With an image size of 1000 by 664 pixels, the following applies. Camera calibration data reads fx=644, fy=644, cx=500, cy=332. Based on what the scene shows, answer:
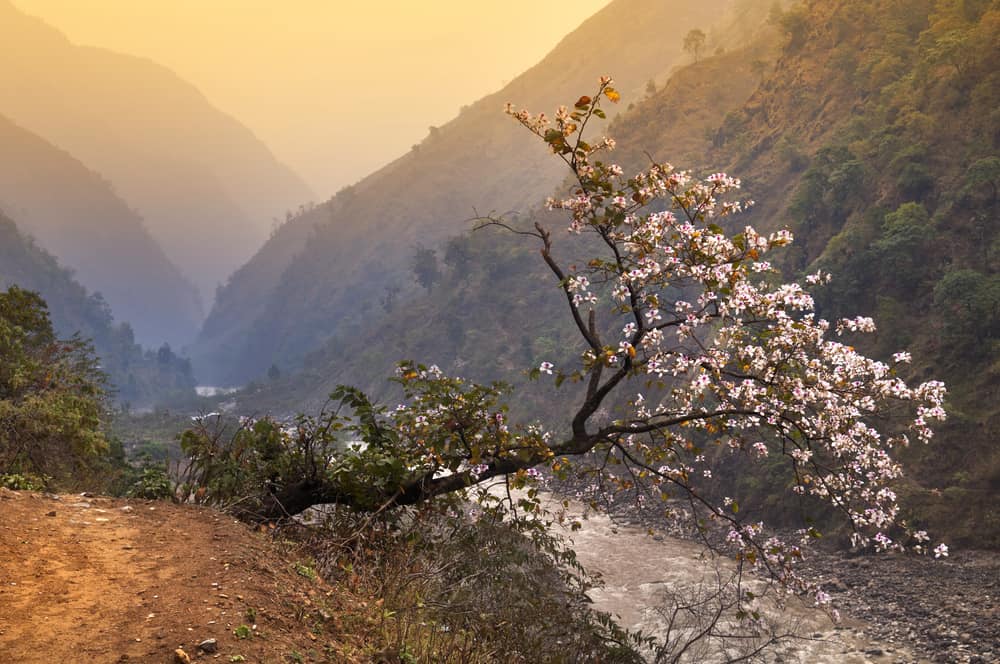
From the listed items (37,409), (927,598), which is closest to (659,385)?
(37,409)

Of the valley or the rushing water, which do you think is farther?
the rushing water

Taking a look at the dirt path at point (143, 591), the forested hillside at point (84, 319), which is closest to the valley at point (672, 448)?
the dirt path at point (143, 591)

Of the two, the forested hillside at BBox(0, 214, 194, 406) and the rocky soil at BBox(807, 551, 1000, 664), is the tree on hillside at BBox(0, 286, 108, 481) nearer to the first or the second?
the rocky soil at BBox(807, 551, 1000, 664)

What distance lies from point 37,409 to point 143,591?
453 inches

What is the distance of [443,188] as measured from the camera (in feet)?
486

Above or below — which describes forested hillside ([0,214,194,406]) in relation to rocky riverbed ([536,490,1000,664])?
above

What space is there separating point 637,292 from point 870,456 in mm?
3656

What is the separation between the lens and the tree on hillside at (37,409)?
14.2 metres

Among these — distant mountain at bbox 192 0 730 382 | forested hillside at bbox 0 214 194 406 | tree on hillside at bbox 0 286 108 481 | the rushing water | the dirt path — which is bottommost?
the dirt path

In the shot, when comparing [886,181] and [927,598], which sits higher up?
[886,181]

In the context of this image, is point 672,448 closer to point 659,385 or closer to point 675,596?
point 659,385

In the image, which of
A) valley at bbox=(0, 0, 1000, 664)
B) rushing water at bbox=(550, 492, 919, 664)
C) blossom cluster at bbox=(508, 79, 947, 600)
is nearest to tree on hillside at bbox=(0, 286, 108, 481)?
valley at bbox=(0, 0, 1000, 664)

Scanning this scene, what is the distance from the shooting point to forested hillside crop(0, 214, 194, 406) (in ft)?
374

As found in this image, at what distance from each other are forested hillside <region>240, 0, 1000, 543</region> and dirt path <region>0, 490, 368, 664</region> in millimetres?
19595
